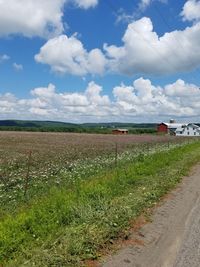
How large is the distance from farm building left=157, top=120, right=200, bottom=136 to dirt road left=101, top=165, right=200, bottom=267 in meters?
144

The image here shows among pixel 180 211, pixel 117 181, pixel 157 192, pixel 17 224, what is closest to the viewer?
pixel 17 224

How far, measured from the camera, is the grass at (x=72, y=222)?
736 centimetres

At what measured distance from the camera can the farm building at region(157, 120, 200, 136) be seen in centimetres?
15450

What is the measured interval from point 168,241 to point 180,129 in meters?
152

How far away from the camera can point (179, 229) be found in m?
9.50

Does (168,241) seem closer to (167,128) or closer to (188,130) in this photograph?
(188,130)

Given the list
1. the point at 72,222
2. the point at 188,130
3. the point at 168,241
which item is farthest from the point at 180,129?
the point at 168,241

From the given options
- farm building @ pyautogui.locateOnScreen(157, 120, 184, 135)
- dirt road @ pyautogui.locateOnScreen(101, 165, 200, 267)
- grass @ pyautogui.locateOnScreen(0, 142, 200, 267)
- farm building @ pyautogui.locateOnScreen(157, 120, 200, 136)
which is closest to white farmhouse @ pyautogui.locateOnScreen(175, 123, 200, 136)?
farm building @ pyautogui.locateOnScreen(157, 120, 200, 136)

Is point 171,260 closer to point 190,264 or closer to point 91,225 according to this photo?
point 190,264

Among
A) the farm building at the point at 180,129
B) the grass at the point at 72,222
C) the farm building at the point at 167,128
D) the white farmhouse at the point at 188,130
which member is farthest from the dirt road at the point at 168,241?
the farm building at the point at 167,128

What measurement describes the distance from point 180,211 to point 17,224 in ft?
15.3

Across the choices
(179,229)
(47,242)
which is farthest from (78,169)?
(47,242)

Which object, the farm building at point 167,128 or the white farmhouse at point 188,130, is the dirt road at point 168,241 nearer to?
the white farmhouse at point 188,130

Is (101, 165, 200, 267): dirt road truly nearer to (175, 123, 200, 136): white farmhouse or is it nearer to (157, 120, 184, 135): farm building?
(175, 123, 200, 136): white farmhouse
